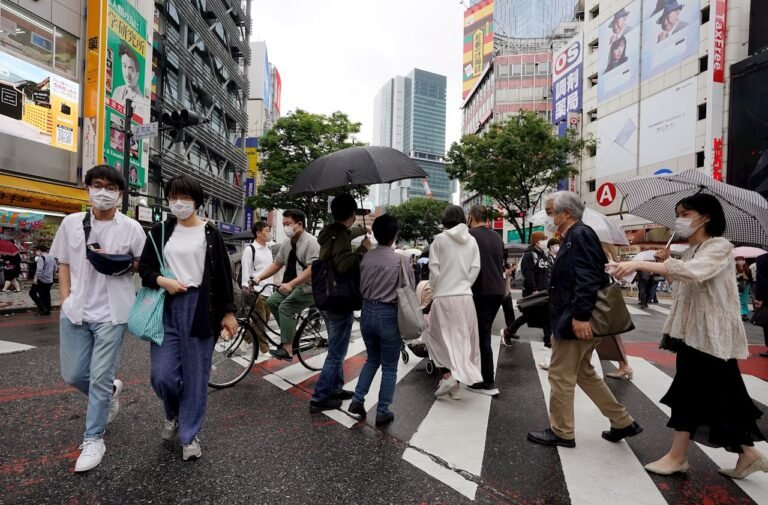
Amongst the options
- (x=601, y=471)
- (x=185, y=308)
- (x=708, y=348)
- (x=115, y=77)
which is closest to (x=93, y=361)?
(x=185, y=308)

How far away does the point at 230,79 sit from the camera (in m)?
37.0

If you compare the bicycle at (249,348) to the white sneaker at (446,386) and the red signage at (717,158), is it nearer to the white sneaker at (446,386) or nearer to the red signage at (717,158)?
the white sneaker at (446,386)

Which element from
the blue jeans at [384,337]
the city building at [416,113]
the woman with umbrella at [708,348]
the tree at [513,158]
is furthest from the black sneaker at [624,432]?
the city building at [416,113]

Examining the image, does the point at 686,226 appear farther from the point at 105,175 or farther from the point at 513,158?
the point at 513,158

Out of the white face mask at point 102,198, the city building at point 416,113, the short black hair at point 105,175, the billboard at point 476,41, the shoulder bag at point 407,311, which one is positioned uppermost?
the city building at point 416,113

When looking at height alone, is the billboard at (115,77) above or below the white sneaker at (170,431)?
above

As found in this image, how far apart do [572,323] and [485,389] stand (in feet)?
6.26

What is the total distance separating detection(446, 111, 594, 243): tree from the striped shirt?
858 inches

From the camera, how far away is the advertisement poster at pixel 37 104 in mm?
14359

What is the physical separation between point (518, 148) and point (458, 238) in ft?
69.2

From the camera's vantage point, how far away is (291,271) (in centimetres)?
542

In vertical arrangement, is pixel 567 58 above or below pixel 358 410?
above

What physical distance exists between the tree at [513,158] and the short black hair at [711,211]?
21997 millimetres

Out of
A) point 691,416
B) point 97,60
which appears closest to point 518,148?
point 97,60
